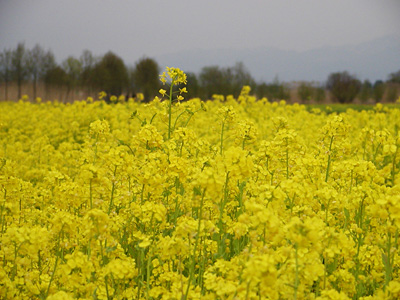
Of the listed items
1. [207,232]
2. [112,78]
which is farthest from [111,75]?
[207,232]

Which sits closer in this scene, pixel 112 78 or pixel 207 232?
pixel 207 232

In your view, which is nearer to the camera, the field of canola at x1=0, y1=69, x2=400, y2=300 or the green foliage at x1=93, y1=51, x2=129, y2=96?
the field of canola at x1=0, y1=69, x2=400, y2=300

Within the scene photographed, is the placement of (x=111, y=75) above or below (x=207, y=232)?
above

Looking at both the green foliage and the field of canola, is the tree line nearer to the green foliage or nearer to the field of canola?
the green foliage

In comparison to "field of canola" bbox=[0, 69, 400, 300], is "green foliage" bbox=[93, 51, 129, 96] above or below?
above

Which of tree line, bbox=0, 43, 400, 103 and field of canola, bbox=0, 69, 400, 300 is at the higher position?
tree line, bbox=0, 43, 400, 103

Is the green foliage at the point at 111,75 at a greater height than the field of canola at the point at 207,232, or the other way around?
the green foliage at the point at 111,75

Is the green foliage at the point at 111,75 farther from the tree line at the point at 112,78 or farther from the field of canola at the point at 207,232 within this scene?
the field of canola at the point at 207,232

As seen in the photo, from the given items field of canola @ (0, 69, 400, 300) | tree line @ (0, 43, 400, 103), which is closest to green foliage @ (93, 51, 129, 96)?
tree line @ (0, 43, 400, 103)

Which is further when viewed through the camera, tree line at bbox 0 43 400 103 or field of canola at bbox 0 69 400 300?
tree line at bbox 0 43 400 103

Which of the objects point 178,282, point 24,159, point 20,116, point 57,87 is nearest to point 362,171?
point 178,282

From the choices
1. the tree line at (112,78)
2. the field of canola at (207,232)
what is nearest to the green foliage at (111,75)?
the tree line at (112,78)

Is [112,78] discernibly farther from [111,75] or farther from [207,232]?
[207,232]

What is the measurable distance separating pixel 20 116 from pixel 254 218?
1599 cm
